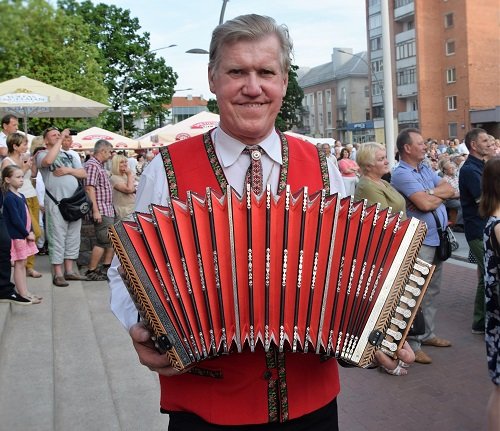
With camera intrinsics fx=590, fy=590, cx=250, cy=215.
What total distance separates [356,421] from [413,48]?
54688 millimetres

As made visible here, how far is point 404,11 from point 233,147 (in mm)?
57364

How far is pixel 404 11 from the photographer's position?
54.4 metres

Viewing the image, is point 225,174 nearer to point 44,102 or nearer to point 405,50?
point 44,102

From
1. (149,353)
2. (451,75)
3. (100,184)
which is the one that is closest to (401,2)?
(451,75)

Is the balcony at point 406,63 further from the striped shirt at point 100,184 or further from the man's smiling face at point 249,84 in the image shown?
the man's smiling face at point 249,84

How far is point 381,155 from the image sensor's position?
512 cm

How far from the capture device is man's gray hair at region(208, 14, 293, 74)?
191 centimetres

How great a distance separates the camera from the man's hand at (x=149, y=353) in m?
1.76

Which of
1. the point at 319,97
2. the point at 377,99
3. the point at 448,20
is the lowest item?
the point at 377,99

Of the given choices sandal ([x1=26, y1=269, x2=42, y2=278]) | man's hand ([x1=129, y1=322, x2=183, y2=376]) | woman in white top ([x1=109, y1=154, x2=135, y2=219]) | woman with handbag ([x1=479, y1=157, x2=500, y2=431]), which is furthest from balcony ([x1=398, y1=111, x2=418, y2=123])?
man's hand ([x1=129, y1=322, x2=183, y2=376])

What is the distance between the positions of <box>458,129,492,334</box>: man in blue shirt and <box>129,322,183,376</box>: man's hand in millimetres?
4372

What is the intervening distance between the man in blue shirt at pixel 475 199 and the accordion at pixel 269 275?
159 inches

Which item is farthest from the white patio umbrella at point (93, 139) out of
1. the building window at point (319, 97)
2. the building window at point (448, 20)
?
the building window at point (319, 97)

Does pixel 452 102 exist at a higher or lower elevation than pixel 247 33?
higher
